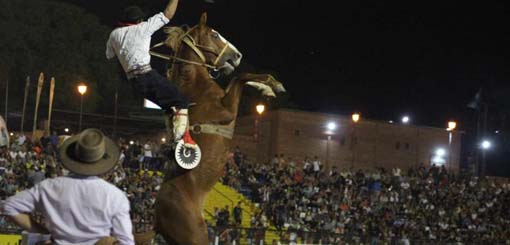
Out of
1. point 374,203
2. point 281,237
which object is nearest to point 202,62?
point 281,237

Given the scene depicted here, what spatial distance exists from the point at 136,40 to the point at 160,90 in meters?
0.48

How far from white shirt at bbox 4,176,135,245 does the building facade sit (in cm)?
3748

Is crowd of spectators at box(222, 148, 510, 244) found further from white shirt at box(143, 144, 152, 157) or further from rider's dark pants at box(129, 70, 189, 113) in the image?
rider's dark pants at box(129, 70, 189, 113)

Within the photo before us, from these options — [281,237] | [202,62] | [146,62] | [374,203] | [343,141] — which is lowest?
[281,237]

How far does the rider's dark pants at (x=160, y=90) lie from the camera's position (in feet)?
22.7

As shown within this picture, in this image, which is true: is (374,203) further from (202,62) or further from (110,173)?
(202,62)

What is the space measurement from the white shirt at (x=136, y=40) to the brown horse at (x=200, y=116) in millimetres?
536

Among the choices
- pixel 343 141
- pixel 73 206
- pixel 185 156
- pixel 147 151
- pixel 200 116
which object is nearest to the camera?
pixel 73 206

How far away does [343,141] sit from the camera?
4616 cm

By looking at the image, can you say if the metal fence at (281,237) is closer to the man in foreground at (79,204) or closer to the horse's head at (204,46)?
the horse's head at (204,46)

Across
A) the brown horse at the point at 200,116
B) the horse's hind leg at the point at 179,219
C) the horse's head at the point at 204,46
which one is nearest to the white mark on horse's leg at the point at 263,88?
the brown horse at the point at 200,116

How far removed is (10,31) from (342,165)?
20506mm

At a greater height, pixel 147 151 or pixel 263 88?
pixel 263 88

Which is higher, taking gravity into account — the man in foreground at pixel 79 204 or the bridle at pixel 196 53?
the bridle at pixel 196 53
